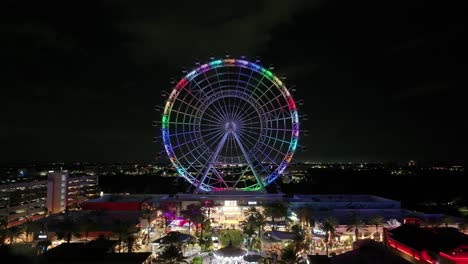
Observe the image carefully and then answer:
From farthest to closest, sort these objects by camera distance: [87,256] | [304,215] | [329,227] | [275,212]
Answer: [275,212], [304,215], [329,227], [87,256]

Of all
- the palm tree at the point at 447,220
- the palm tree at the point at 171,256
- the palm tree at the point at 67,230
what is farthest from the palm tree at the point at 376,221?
the palm tree at the point at 67,230

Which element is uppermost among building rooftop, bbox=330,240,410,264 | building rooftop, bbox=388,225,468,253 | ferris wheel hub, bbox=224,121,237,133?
ferris wheel hub, bbox=224,121,237,133

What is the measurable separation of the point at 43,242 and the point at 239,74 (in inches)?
1084

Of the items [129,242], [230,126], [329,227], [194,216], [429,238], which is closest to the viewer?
[429,238]

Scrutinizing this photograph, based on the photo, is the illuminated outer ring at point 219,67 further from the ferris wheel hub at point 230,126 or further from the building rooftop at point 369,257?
the building rooftop at point 369,257

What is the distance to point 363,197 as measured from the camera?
5641 centimetres

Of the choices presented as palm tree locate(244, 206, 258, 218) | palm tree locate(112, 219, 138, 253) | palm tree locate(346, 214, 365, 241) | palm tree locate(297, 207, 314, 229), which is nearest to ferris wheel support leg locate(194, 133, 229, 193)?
palm tree locate(244, 206, 258, 218)

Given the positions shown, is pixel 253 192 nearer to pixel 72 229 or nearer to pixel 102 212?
pixel 102 212

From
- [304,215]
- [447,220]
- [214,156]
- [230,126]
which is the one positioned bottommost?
[447,220]

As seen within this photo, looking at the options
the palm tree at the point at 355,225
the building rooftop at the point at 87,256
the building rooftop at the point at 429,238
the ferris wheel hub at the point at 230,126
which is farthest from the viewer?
the ferris wheel hub at the point at 230,126

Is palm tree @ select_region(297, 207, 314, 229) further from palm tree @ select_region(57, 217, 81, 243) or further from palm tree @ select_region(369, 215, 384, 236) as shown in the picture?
palm tree @ select_region(57, 217, 81, 243)

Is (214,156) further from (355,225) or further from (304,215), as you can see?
(355,225)

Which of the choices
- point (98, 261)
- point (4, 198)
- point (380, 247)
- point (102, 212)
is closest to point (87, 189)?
point (4, 198)

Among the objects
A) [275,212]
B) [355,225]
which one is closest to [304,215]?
[275,212]
